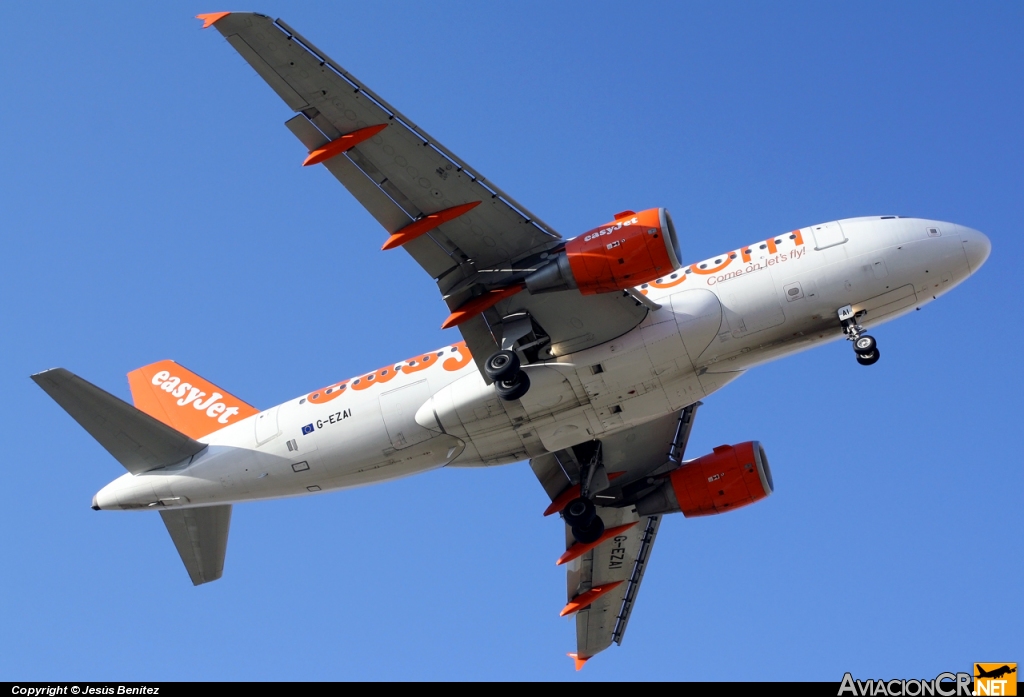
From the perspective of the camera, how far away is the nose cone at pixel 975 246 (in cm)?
3058

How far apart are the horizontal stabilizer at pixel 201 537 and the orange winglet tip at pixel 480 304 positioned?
11377 mm

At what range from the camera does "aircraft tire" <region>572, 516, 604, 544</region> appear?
37.1m

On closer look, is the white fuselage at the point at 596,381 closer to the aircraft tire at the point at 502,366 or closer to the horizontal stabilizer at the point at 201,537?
the aircraft tire at the point at 502,366

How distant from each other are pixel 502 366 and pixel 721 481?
1103 cm

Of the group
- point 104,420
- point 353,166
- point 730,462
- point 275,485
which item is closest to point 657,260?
point 353,166

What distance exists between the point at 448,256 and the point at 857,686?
1565cm

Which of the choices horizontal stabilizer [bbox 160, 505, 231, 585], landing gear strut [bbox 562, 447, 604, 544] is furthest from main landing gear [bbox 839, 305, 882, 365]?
horizontal stabilizer [bbox 160, 505, 231, 585]

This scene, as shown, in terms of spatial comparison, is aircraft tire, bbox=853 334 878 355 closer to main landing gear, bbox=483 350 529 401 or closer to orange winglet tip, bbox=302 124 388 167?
main landing gear, bbox=483 350 529 401

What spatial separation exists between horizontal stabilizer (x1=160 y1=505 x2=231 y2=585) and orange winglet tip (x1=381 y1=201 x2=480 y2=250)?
1237 centimetres

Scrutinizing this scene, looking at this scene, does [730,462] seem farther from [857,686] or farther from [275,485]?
[275,485]

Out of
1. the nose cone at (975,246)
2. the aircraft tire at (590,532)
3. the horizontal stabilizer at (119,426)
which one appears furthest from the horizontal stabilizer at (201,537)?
the nose cone at (975,246)

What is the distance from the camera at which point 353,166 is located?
2872 centimetres

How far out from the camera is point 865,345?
29.8 m

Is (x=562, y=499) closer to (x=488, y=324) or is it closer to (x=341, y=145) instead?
(x=488, y=324)
